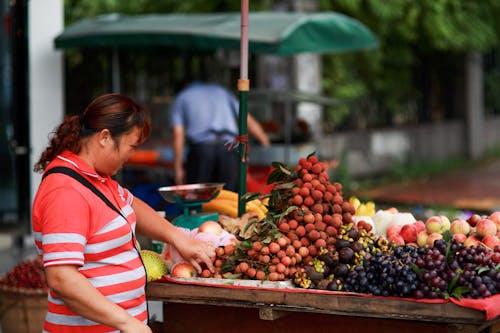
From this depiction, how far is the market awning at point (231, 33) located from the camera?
8.23 metres

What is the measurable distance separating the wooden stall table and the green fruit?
8 centimetres

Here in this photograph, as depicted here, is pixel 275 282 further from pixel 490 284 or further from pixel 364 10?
pixel 364 10

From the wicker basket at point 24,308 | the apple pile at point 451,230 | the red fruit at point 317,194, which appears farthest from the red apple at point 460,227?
the wicker basket at point 24,308

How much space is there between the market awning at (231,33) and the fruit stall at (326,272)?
4076 millimetres

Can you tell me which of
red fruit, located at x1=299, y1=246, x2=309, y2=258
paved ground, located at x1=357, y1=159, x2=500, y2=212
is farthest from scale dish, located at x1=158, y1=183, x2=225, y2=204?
paved ground, located at x1=357, y1=159, x2=500, y2=212

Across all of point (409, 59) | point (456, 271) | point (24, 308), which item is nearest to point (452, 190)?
point (409, 59)

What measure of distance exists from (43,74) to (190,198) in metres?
4.88

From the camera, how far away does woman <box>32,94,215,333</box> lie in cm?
290

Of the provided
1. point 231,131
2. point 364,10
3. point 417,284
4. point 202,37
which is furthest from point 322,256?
point 364,10

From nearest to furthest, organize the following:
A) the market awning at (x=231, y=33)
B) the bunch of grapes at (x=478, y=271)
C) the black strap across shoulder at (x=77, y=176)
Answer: the black strap across shoulder at (x=77, y=176)
the bunch of grapes at (x=478, y=271)
the market awning at (x=231, y=33)

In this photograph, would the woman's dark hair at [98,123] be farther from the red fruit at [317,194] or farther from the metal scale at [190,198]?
the metal scale at [190,198]

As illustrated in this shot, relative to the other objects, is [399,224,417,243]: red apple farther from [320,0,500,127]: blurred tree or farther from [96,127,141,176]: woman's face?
[320,0,500,127]: blurred tree

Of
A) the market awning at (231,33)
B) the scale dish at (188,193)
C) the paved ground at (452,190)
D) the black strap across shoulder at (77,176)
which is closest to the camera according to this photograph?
the black strap across shoulder at (77,176)

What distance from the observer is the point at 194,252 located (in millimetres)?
3846
